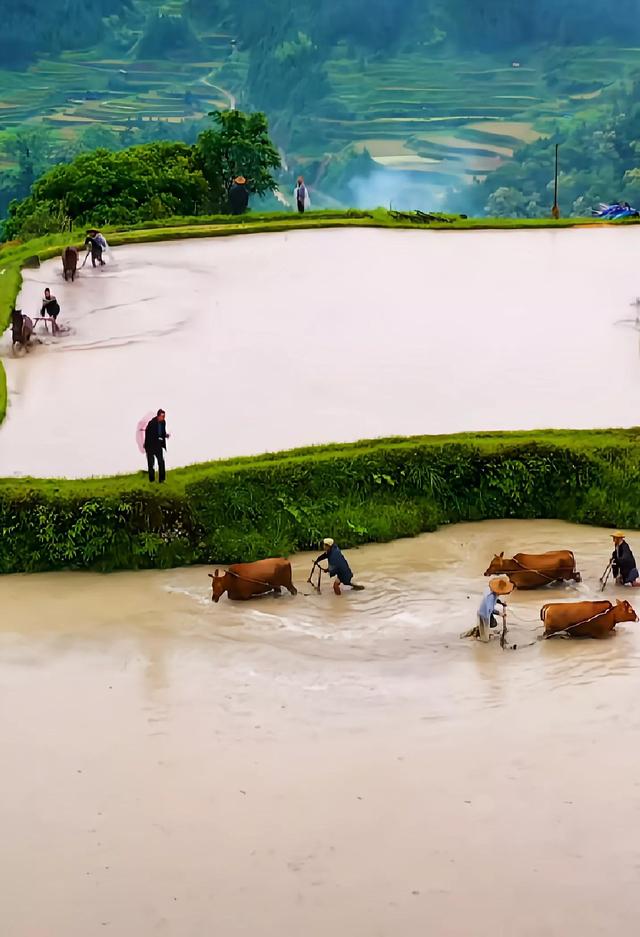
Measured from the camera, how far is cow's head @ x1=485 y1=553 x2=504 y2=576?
15.4m

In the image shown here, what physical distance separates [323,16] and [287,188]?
471 inches

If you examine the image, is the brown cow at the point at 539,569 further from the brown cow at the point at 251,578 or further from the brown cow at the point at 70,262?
the brown cow at the point at 70,262

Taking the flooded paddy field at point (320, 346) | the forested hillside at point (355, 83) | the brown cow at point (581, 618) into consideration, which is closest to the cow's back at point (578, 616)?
the brown cow at point (581, 618)

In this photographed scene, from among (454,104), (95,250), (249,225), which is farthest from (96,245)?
(454,104)

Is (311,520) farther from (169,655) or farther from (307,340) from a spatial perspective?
(307,340)

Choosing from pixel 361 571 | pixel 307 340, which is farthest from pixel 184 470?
pixel 307 340

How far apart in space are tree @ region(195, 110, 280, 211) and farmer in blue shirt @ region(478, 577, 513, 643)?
24.1m

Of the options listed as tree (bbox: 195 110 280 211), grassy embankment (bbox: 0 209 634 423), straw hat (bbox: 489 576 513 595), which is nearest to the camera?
straw hat (bbox: 489 576 513 595)

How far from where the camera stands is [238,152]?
3656 cm

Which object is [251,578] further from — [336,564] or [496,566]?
[496,566]

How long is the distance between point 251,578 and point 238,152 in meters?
23.5

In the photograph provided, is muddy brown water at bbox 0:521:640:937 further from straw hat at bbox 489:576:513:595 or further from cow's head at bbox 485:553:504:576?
straw hat at bbox 489:576:513:595

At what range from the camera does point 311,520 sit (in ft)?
55.3

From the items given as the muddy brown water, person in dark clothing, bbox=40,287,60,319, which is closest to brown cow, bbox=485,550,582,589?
the muddy brown water
